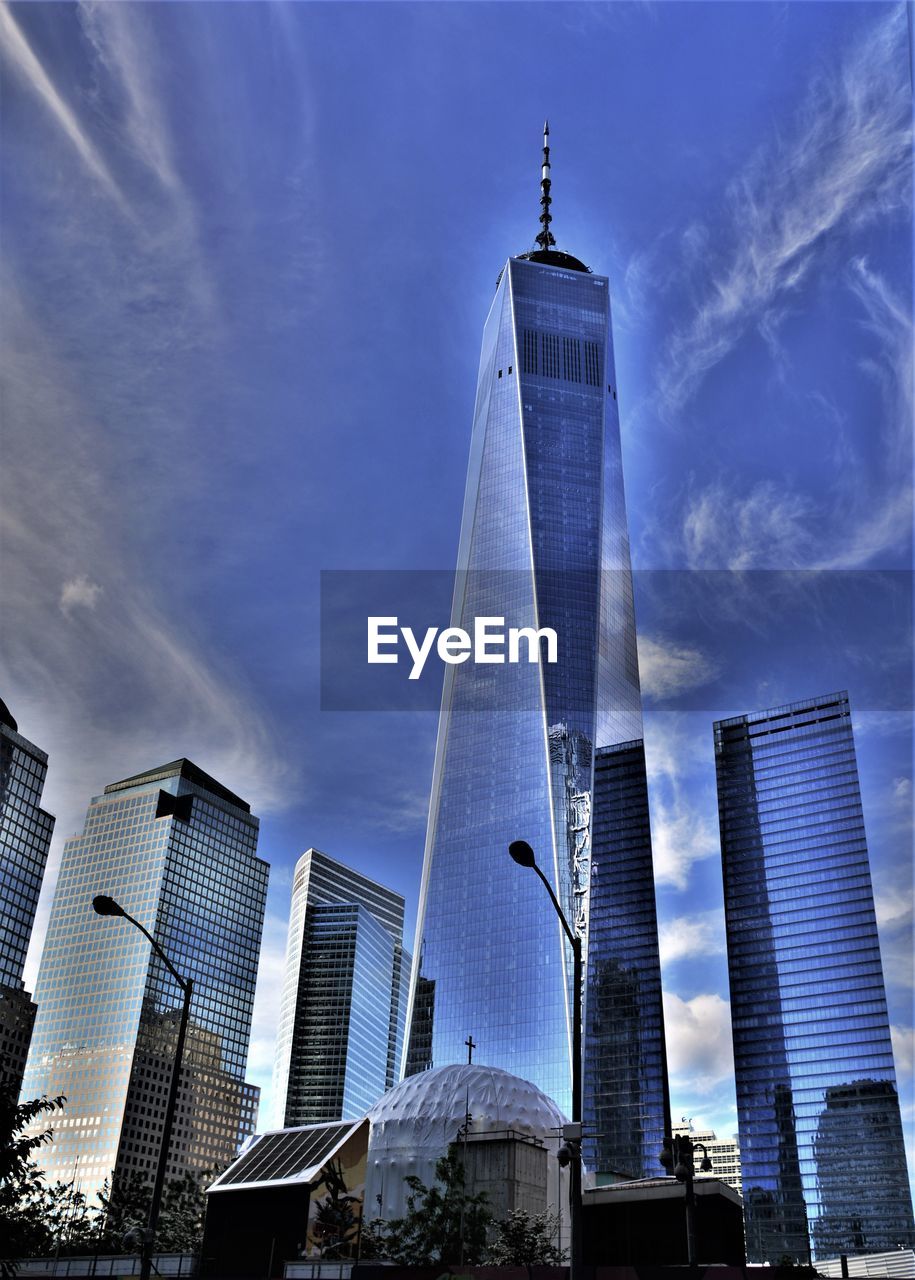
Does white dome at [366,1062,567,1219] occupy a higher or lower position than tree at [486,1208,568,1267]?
higher

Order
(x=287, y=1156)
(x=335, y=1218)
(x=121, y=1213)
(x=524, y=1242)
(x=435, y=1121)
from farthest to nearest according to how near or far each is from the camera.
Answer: (x=121, y=1213), (x=435, y=1121), (x=524, y=1242), (x=287, y=1156), (x=335, y=1218)

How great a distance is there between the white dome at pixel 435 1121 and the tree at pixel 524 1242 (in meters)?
7.70

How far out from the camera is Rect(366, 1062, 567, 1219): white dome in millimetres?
77062

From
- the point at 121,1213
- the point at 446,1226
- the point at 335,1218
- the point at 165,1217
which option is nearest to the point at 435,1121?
the point at 446,1226

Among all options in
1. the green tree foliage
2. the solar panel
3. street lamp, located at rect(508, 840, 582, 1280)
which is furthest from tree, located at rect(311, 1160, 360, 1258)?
the green tree foliage

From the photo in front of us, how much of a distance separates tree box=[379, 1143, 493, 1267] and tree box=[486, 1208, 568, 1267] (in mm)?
1134

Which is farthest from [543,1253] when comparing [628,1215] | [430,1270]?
[430,1270]

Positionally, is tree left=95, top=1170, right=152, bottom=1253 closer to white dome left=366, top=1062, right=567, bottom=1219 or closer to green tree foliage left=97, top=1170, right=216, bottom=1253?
green tree foliage left=97, top=1170, right=216, bottom=1253

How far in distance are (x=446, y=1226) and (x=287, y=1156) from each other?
15.7 meters

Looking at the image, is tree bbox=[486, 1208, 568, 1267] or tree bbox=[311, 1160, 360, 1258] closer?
tree bbox=[311, 1160, 360, 1258]

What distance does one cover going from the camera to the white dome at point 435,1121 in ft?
253

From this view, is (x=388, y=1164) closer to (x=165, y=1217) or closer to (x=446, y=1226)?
(x=446, y=1226)

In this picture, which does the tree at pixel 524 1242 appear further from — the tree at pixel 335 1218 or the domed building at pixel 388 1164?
the tree at pixel 335 1218

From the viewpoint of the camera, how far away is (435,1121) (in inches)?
3123
